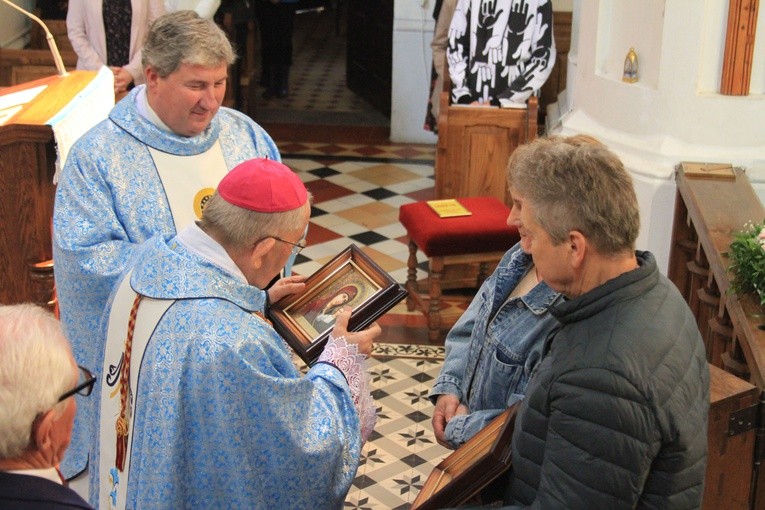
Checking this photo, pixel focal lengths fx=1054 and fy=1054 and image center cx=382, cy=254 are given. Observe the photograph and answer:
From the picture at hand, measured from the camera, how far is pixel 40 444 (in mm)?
1854

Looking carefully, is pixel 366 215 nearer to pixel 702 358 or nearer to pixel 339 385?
pixel 339 385

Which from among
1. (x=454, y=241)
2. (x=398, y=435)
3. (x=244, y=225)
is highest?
(x=244, y=225)

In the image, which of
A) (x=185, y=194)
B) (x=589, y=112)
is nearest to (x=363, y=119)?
(x=589, y=112)

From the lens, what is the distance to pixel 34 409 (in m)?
1.83

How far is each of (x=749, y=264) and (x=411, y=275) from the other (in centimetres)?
308

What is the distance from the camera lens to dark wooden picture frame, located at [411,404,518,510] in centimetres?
231

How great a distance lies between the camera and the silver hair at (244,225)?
8.32 feet

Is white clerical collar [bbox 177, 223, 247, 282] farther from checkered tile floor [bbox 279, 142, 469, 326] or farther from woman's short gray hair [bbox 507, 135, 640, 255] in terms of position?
checkered tile floor [bbox 279, 142, 469, 326]

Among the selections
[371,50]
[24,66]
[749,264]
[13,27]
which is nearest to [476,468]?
[749,264]

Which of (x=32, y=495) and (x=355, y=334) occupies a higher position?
(x=32, y=495)

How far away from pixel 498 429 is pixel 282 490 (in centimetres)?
56

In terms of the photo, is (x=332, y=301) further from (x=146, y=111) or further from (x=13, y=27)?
(x=13, y=27)

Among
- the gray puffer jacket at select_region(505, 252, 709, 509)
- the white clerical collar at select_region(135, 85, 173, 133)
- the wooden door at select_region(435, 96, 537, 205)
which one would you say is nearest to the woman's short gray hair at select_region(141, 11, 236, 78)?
the white clerical collar at select_region(135, 85, 173, 133)

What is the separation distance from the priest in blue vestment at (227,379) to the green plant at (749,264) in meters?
1.51
